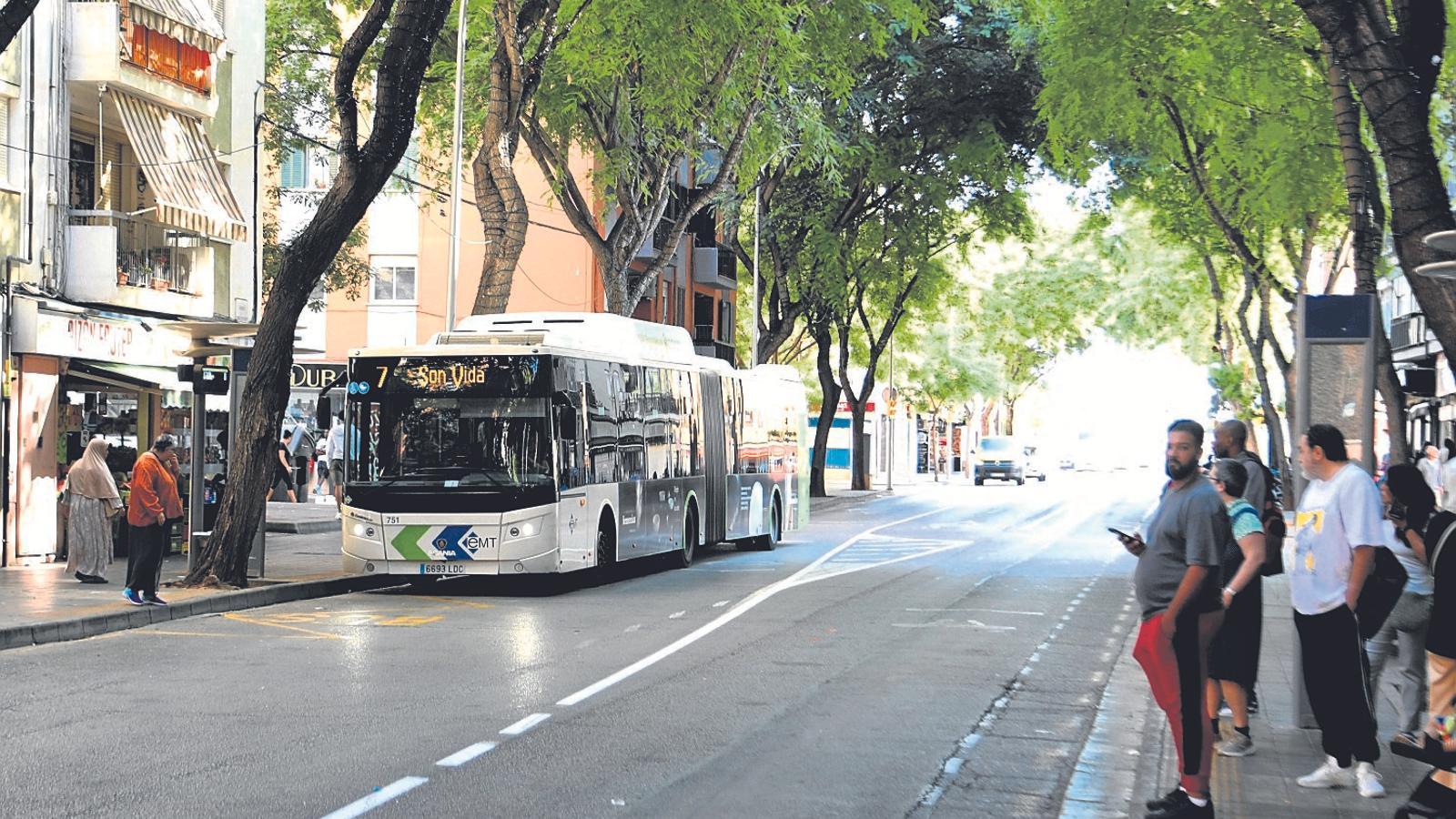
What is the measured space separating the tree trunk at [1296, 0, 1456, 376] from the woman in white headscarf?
13.5 meters

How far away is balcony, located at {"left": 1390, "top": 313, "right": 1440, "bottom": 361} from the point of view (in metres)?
42.3

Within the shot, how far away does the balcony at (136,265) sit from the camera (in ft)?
81.6

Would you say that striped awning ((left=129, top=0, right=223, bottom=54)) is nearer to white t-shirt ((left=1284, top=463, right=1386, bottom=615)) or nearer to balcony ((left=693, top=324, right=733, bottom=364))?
white t-shirt ((left=1284, top=463, right=1386, bottom=615))

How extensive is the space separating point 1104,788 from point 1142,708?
9.45 feet

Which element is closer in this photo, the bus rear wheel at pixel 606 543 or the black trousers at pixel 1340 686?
the black trousers at pixel 1340 686

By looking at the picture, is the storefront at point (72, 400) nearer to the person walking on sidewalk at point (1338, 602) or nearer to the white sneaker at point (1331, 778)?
the person walking on sidewalk at point (1338, 602)

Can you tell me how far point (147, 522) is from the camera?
56.9 ft

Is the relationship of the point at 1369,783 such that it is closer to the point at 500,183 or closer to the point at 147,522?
the point at 147,522

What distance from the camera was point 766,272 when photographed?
176 ft

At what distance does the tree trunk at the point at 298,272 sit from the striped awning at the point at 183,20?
7.67 metres

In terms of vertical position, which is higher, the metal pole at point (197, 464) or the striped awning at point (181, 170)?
the striped awning at point (181, 170)

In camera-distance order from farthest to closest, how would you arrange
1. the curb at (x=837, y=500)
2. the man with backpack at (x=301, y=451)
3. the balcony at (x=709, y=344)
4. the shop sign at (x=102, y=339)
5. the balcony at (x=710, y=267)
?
1. the balcony at (x=709, y=344)
2. the balcony at (x=710, y=267)
3. the curb at (x=837, y=500)
4. the man with backpack at (x=301, y=451)
5. the shop sign at (x=102, y=339)

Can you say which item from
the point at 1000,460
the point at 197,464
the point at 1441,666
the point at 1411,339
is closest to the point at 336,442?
the point at 197,464

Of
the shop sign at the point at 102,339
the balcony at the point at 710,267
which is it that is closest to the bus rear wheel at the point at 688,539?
the shop sign at the point at 102,339
